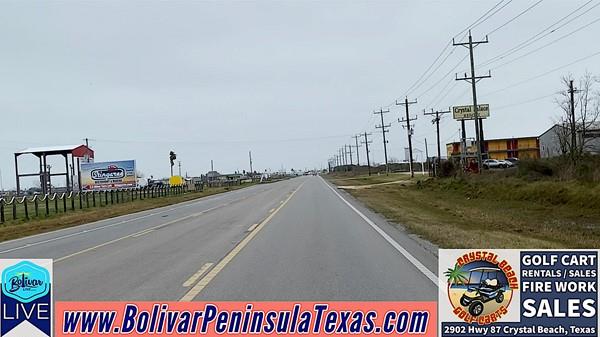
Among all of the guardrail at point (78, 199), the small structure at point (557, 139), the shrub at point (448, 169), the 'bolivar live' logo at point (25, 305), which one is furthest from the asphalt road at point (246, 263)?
the small structure at point (557, 139)

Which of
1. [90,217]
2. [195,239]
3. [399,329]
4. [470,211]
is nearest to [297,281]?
[399,329]

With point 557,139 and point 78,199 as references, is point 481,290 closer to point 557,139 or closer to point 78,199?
point 78,199

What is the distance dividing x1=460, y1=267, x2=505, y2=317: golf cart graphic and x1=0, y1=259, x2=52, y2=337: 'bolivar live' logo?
15.1 feet

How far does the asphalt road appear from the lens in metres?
8.78

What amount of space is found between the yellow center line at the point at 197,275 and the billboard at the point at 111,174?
5964 centimetres

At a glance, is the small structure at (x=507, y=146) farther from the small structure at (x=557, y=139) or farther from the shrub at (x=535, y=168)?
the shrub at (x=535, y=168)

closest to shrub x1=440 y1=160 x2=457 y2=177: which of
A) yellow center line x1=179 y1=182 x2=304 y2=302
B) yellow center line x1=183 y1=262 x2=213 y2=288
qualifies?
yellow center line x1=179 y1=182 x2=304 y2=302

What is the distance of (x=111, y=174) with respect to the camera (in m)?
69.1

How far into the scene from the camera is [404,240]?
1531 centimetres

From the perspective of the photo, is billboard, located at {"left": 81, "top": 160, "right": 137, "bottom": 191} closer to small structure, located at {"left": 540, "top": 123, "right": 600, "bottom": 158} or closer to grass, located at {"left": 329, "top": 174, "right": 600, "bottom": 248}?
grass, located at {"left": 329, "top": 174, "right": 600, "bottom": 248}

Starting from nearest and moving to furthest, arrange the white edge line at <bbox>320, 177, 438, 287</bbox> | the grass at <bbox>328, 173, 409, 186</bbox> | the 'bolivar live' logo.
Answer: the 'bolivar live' logo < the white edge line at <bbox>320, 177, 438, 287</bbox> < the grass at <bbox>328, 173, 409, 186</bbox>

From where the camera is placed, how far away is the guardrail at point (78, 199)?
130 feet

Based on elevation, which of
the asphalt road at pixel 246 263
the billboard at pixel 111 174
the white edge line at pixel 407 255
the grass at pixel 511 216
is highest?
the billboard at pixel 111 174

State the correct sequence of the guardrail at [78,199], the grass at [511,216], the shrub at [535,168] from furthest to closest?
the shrub at [535,168], the guardrail at [78,199], the grass at [511,216]
